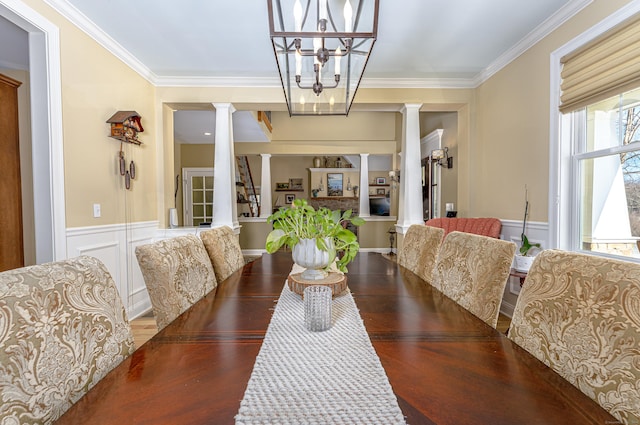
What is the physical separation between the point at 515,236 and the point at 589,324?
235cm

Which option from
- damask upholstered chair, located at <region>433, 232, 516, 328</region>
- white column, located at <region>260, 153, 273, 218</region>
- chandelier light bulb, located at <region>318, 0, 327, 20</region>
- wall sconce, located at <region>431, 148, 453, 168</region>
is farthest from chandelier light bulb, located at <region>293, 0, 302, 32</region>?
white column, located at <region>260, 153, 273, 218</region>

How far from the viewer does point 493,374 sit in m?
0.69

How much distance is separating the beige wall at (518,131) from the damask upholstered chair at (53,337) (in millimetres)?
2906

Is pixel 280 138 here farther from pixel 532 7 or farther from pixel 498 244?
pixel 498 244

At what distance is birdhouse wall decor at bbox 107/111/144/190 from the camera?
2.61 meters

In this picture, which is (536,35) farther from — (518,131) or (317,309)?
(317,309)

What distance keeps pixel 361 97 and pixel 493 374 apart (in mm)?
3156

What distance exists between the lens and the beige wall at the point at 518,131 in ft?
7.79

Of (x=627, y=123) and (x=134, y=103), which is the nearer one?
(x=627, y=123)

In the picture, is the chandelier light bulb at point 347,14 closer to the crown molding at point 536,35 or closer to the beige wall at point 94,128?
the crown molding at point 536,35

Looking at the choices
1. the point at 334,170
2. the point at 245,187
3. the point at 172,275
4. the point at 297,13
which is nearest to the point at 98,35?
the point at 297,13

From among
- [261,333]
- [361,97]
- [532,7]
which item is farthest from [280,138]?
[261,333]

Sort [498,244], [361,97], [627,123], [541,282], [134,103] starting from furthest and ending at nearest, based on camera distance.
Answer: [361,97] → [134,103] → [627,123] → [498,244] → [541,282]

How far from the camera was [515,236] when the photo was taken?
2.79 meters
